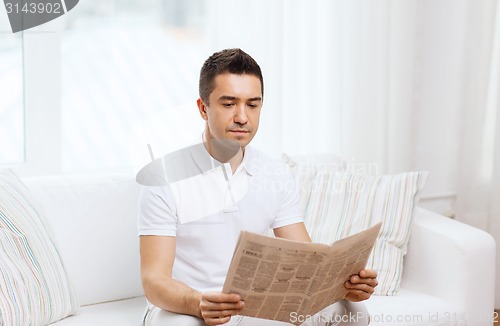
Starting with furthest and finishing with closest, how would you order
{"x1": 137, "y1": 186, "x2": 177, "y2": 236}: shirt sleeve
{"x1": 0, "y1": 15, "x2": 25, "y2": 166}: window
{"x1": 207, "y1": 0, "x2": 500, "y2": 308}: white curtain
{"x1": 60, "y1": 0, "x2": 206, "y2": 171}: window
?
{"x1": 207, "y1": 0, "x2": 500, "y2": 308}: white curtain < {"x1": 60, "y1": 0, "x2": 206, "y2": 171}: window < {"x1": 0, "y1": 15, "x2": 25, "y2": 166}: window < {"x1": 137, "y1": 186, "x2": 177, "y2": 236}: shirt sleeve

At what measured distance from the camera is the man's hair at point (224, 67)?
1.99 meters

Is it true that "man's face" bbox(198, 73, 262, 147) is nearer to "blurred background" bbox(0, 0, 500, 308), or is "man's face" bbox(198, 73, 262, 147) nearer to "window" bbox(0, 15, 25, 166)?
"blurred background" bbox(0, 0, 500, 308)

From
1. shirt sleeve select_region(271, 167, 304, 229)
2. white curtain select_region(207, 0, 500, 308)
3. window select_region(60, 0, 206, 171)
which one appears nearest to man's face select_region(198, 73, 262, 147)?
shirt sleeve select_region(271, 167, 304, 229)

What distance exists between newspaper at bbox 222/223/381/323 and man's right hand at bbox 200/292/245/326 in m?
0.02

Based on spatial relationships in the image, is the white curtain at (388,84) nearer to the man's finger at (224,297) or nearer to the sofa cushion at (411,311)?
the sofa cushion at (411,311)

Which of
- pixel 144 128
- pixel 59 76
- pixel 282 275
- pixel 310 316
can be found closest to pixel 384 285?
pixel 310 316

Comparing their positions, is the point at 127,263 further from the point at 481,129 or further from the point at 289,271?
the point at 481,129

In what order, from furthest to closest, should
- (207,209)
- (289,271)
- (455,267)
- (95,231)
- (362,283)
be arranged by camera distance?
(455,267) < (95,231) < (207,209) < (362,283) < (289,271)

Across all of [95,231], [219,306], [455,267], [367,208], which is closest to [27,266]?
[95,231]

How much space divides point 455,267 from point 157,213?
3.32 feet

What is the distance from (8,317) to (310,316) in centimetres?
75

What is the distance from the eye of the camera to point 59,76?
272 centimetres

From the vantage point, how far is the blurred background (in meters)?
2.73

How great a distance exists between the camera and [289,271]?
1.66 meters
